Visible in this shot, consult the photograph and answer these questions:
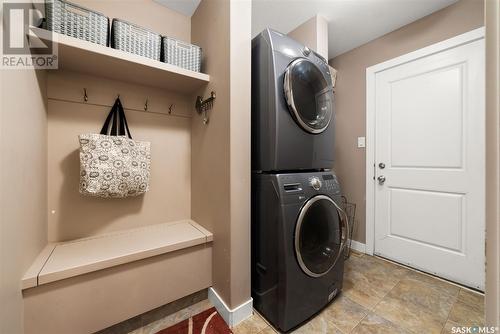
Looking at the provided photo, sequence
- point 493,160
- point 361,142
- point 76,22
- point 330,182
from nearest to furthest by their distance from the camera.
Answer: point 493,160, point 76,22, point 330,182, point 361,142

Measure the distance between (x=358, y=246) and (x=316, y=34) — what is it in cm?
212

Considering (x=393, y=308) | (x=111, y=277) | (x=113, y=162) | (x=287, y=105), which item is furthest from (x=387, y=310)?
(x=113, y=162)

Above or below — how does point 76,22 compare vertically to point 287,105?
above

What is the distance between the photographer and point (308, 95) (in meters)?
1.28

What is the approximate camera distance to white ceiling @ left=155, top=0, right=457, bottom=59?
5.24 feet

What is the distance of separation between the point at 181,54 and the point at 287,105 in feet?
2.47

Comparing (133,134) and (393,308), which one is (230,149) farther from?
(393,308)

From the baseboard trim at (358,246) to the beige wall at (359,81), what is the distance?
0.04 m

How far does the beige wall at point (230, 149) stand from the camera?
3.72 ft

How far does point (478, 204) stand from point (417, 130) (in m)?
0.70

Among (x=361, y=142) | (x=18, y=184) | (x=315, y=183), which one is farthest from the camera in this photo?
(x=361, y=142)

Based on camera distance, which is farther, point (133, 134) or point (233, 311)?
point (133, 134)

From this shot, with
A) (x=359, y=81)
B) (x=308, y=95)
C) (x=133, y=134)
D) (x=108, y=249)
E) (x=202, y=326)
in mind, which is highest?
(x=359, y=81)
